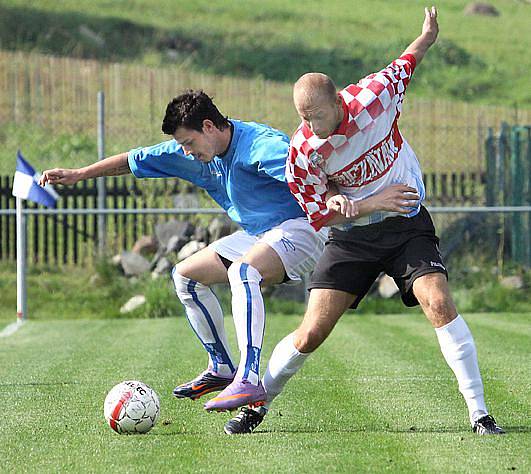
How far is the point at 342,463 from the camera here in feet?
17.2

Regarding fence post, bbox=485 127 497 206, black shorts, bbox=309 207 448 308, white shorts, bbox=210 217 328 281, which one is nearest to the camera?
black shorts, bbox=309 207 448 308

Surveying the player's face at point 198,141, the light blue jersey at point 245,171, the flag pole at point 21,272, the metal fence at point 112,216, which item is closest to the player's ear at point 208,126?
the player's face at point 198,141

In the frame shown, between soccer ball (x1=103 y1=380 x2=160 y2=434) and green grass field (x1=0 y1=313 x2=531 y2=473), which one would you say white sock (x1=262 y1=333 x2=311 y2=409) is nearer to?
green grass field (x1=0 y1=313 x2=531 y2=473)

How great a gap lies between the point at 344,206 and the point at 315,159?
0.29m

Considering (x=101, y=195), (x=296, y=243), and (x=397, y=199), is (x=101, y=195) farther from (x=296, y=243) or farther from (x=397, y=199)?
(x=397, y=199)

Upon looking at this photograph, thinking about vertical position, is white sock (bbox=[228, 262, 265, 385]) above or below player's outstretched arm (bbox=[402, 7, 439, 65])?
below

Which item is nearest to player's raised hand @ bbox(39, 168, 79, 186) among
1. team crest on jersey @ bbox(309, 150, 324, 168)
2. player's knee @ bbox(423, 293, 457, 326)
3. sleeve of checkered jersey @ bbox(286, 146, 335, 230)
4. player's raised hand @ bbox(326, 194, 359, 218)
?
sleeve of checkered jersey @ bbox(286, 146, 335, 230)

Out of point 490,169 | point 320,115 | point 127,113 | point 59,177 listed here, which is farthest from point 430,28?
point 127,113

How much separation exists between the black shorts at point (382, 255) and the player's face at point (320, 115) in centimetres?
63

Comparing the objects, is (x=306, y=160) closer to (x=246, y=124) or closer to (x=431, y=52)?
(x=246, y=124)

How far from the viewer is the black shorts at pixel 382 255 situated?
5.97 m

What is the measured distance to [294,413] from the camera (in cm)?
679

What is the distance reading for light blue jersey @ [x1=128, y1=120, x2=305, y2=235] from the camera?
6.48m

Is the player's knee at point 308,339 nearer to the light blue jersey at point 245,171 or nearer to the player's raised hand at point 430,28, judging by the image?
the light blue jersey at point 245,171
